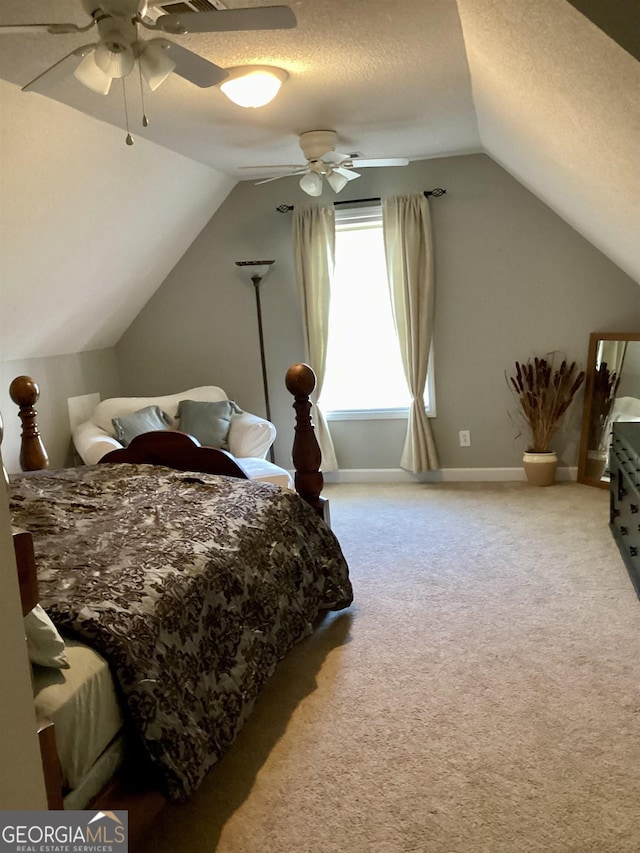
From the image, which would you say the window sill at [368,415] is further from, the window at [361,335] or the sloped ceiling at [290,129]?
the sloped ceiling at [290,129]

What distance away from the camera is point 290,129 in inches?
157

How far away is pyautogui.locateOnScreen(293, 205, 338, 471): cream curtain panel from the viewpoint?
17.1 ft

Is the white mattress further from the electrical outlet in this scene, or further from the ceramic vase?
the electrical outlet

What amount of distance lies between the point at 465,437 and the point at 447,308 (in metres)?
0.97

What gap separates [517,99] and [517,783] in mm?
2436

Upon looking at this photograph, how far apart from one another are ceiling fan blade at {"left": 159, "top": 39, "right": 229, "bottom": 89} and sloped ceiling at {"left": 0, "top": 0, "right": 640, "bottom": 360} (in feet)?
0.76

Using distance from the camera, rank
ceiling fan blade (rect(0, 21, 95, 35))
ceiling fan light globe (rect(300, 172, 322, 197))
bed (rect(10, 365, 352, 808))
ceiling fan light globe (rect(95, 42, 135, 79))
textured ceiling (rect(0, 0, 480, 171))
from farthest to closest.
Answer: ceiling fan light globe (rect(300, 172, 322, 197)) → textured ceiling (rect(0, 0, 480, 171)) → ceiling fan light globe (rect(95, 42, 135, 79)) → ceiling fan blade (rect(0, 21, 95, 35)) → bed (rect(10, 365, 352, 808))

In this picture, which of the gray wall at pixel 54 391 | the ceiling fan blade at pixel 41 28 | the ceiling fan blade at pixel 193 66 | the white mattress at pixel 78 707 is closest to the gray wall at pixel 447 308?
the gray wall at pixel 54 391

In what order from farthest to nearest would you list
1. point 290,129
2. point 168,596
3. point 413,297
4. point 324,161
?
point 413,297 < point 324,161 < point 290,129 < point 168,596

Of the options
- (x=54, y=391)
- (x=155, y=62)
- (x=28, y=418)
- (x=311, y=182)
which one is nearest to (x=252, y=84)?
(x=155, y=62)

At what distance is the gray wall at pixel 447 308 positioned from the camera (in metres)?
4.93

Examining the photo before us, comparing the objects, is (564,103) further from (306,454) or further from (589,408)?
(589,408)

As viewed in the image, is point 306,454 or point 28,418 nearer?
point 306,454

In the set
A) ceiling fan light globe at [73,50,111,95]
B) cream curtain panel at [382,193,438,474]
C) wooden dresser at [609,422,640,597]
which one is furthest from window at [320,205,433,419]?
ceiling fan light globe at [73,50,111,95]
